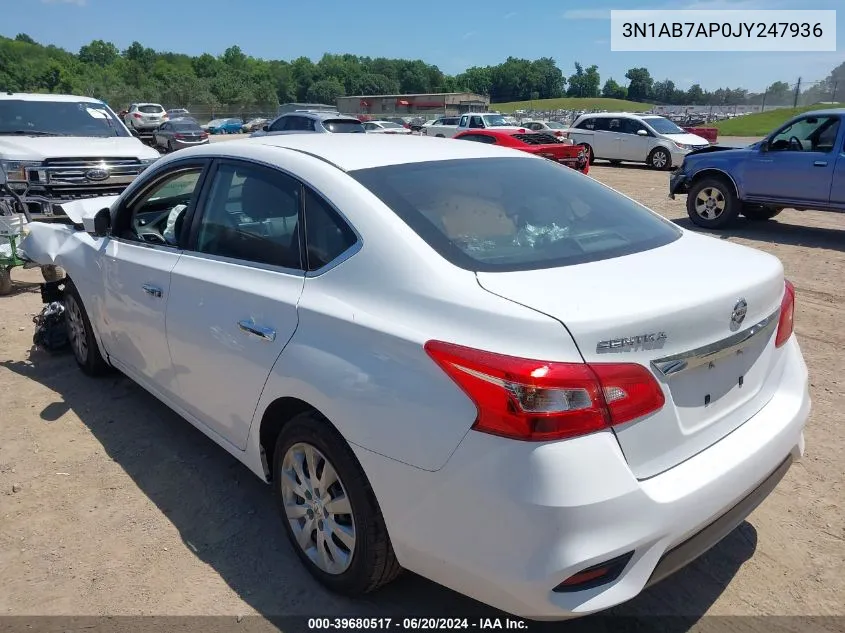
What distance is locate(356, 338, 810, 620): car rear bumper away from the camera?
6.07 feet

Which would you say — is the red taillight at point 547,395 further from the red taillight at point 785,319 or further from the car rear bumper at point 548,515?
the red taillight at point 785,319

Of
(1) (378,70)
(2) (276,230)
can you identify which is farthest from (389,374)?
(1) (378,70)

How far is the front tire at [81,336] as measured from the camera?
453 cm

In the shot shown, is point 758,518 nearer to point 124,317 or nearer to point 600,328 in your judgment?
point 600,328

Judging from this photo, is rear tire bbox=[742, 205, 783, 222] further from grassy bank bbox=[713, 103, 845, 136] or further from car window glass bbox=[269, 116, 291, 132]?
grassy bank bbox=[713, 103, 845, 136]

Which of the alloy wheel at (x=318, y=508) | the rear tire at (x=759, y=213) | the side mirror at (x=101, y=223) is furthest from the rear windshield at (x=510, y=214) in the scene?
the rear tire at (x=759, y=213)

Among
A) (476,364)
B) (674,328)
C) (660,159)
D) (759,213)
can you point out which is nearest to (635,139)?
(660,159)

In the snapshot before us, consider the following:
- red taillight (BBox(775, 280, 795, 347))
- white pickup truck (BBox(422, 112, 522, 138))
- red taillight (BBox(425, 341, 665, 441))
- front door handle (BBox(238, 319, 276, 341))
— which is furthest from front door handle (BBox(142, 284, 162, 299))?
white pickup truck (BBox(422, 112, 522, 138))

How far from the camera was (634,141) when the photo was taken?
71.6 feet

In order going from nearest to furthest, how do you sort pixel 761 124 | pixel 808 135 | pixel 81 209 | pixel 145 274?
pixel 145 274 < pixel 81 209 < pixel 808 135 < pixel 761 124

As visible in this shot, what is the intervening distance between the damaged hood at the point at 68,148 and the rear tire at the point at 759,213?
31.0ft

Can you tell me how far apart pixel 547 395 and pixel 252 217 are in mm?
1750

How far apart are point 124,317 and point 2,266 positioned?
3.73 m

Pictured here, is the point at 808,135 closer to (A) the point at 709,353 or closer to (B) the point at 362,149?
(B) the point at 362,149
